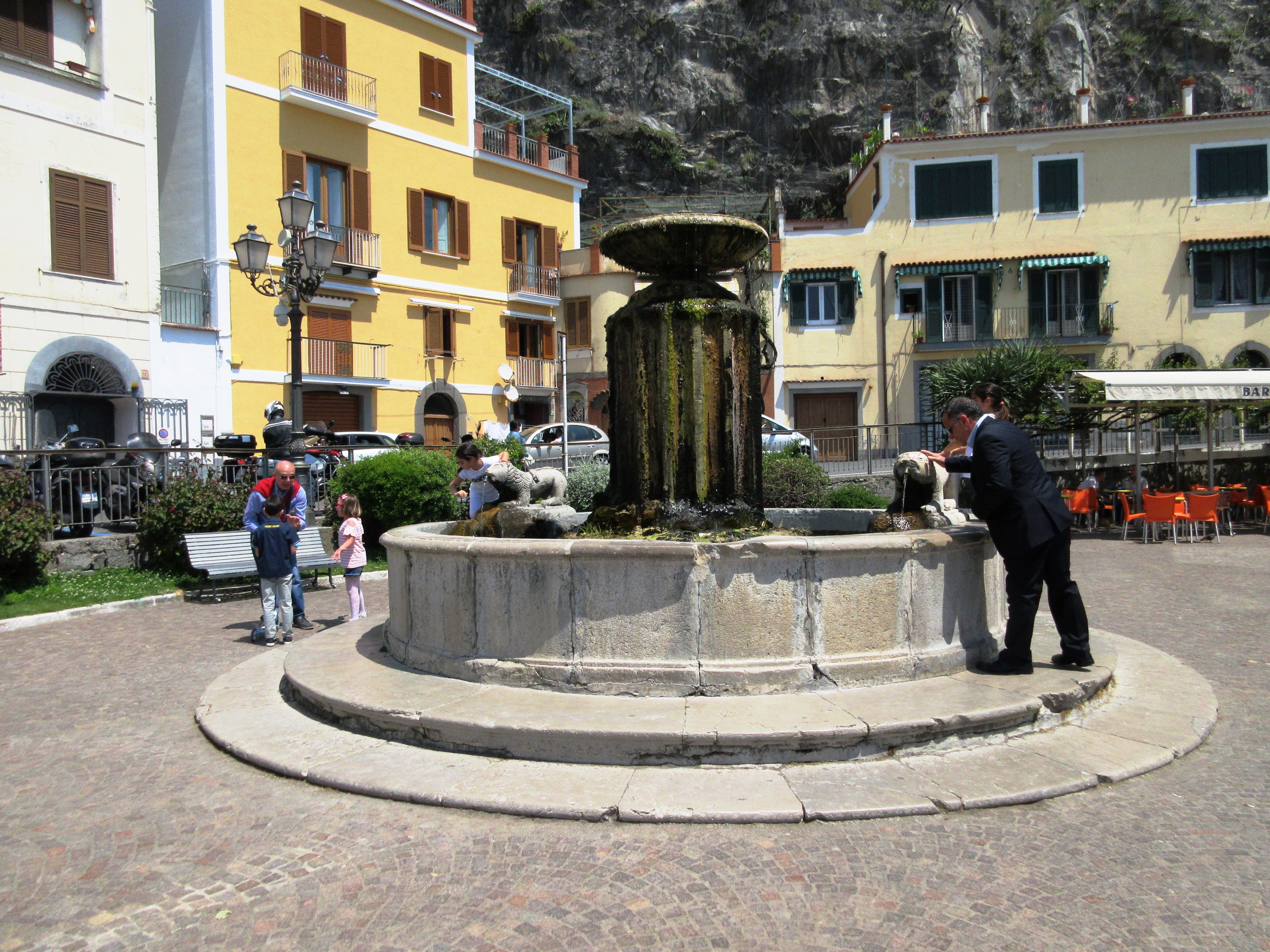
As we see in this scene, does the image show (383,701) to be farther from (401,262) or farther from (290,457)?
(401,262)

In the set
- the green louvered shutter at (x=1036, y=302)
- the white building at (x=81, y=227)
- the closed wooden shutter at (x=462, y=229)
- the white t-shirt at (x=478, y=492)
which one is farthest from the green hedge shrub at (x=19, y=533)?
the green louvered shutter at (x=1036, y=302)

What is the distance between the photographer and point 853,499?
15.8 m

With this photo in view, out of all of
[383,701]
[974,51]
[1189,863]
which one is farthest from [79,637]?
[974,51]

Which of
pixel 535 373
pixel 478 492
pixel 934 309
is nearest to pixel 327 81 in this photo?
pixel 535 373

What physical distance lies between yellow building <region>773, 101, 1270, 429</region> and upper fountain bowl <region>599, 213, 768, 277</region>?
916 inches

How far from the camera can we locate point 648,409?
604 cm

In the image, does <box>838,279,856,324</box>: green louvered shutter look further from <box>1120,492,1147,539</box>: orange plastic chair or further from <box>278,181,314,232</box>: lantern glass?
<box>278,181,314,232</box>: lantern glass

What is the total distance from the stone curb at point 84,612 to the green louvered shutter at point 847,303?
23932 millimetres

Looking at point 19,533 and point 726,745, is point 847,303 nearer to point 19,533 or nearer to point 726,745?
point 19,533

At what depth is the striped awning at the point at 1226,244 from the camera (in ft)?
91.8

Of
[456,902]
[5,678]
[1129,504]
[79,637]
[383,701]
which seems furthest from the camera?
[1129,504]

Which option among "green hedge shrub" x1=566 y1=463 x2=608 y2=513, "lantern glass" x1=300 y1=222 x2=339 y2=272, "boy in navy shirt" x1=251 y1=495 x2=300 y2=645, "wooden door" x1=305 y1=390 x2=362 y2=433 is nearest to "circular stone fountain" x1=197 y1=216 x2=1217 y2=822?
"boy in navy shirt" x1=251 y1=495 x2=300 y2=645

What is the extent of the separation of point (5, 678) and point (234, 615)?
2.74 meters

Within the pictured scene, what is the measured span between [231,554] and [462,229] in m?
20.1
